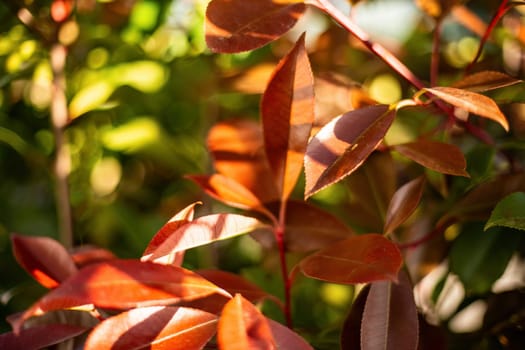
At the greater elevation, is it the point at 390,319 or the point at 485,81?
the point at 485,81

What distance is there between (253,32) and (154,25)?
1.42ft

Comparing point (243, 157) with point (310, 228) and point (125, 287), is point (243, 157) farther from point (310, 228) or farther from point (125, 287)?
point (125, 287)

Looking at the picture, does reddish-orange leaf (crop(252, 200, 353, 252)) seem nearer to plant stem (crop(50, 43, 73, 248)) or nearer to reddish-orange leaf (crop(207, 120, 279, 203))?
reddish-orange leaf (crop(207, 120, 279, 203))

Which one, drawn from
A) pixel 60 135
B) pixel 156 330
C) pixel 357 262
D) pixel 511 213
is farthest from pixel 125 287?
pixel 60 135

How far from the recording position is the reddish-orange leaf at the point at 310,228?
2.02ft

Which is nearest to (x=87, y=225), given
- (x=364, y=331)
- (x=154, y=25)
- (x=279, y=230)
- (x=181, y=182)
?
(x=181, y=182)

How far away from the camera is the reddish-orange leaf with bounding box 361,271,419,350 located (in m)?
0.48

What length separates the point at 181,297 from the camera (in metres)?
0.46

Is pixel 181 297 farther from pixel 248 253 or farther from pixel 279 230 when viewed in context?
pixel 248 253

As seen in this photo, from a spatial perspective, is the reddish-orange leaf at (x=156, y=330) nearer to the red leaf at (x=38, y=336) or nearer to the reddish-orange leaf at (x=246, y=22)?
the red leaf at (x=38, y=336)

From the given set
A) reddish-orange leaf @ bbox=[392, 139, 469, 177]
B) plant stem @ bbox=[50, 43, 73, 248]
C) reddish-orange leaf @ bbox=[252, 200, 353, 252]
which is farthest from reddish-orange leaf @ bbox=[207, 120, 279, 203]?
plant stem @ bbox=[50, 43, 73, 248]

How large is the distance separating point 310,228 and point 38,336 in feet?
0.83

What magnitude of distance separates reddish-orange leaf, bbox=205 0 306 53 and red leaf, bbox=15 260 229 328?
0.17 metres

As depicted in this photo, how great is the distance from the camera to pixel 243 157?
0.65 m
